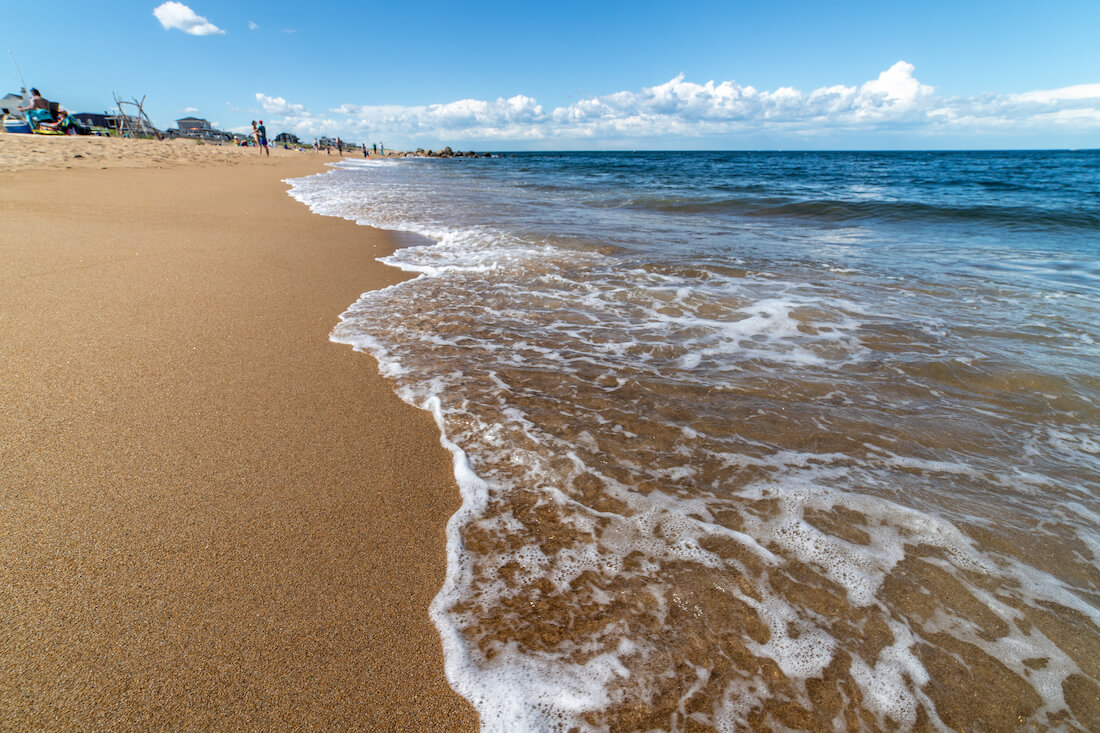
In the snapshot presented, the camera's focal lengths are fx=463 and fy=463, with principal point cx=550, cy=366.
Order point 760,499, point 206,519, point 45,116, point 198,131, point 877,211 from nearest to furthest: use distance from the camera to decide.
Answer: point 206,519 → point 760,499 → point 877,211 → point 45,116 → point 198,131

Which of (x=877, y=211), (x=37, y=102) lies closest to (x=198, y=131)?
(x=37, y=102)

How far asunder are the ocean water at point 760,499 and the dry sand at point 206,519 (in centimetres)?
27

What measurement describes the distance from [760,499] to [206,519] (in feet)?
8.67

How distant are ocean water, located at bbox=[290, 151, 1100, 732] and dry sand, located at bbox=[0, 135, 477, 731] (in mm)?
270

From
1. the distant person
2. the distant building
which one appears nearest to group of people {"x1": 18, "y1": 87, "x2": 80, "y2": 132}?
the distant person

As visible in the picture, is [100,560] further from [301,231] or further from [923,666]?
[301,231]

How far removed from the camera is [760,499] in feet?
7.89

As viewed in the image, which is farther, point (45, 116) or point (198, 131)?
point (198, 131)

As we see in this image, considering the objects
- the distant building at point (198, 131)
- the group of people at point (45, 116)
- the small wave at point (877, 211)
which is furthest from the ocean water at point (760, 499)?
the distant building at point (198, 131)

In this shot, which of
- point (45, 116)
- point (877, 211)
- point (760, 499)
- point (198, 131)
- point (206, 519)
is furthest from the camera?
point (198, 131)

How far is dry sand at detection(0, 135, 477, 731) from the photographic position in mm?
1447

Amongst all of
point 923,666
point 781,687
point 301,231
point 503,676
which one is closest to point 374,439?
point 503,676

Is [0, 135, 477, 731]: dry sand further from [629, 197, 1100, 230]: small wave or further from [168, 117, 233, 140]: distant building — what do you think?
[168, 117, 233, 140]: distant building

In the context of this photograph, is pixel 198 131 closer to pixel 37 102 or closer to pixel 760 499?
pixel 37 102
